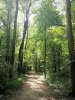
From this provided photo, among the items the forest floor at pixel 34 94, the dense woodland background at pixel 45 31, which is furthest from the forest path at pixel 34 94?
the dense woodland background at pixel 45 31

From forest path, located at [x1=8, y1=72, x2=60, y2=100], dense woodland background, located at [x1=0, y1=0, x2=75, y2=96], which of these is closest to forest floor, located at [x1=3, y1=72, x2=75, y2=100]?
forest path, located at [x1=8, y1=72, x2=60, y2=100]

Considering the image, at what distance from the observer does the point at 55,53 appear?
79.4ft

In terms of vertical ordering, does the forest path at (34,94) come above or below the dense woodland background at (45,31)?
below

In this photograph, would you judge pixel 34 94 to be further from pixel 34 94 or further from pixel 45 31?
pixel 45 31

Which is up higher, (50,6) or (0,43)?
(50,6)

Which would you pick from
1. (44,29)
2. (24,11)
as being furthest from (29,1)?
(44,29)

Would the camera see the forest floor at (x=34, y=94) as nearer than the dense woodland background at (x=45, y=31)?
Yes

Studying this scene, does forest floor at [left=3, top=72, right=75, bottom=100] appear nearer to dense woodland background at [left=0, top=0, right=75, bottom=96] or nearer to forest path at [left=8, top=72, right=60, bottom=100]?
forest path at [left=8, top=72, right=60, bottom=100]

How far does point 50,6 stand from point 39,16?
215 cm

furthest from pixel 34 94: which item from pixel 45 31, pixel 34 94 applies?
pixel 45 31

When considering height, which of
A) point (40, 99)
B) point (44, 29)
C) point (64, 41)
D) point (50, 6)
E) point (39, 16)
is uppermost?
point (50, 6)

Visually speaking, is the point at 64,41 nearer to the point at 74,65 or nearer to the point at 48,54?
the point at 74,65

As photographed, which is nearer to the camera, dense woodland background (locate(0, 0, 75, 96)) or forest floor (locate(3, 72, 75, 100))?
forest floor (locate(3, 72, 75, 100))

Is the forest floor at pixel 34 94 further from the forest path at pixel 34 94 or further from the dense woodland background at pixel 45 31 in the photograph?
the dense woodland background at pixel 45 31
